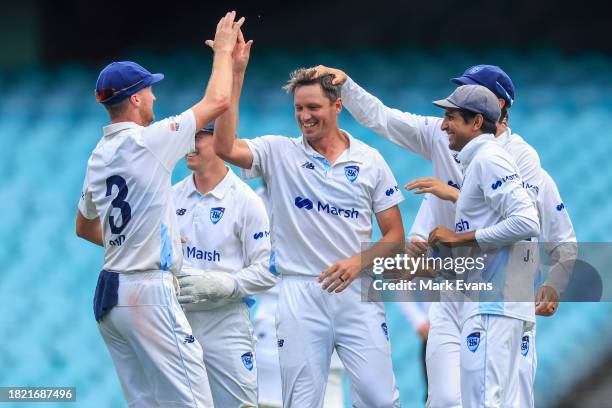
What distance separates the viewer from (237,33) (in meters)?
5.09

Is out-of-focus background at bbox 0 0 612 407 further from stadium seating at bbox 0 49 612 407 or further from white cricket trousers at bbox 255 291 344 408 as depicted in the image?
white cricket trousers at bbox 255 291 344 408

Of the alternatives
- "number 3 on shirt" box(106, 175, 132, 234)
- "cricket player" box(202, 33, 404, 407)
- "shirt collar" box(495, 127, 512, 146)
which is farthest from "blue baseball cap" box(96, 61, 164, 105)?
"shirt collar" box(495, 127, 512, 146)

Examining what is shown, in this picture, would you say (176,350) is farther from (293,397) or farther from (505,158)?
(505,158)

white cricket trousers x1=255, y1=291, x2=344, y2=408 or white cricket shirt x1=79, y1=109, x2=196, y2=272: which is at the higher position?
white cricket shirt x1=79, y1=109, x2=196, y2=272

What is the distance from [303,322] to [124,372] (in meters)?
0.91

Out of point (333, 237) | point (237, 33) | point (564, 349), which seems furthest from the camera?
point (564, 349)

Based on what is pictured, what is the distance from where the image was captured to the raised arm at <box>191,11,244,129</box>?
489 centimetres

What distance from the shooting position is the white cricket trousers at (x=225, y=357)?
5.82m

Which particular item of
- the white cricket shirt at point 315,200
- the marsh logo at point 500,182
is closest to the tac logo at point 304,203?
the white cricket shirt at point 315,200

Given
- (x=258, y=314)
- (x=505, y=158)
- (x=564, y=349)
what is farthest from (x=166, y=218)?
(x=564, y=349)

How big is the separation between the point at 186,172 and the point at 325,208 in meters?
4.43

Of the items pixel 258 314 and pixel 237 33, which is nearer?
pixel 237 33

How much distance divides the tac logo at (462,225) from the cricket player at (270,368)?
76.3 inches

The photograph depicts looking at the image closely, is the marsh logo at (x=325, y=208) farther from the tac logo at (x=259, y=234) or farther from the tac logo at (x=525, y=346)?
the tac logo at (x=525, y=346)
